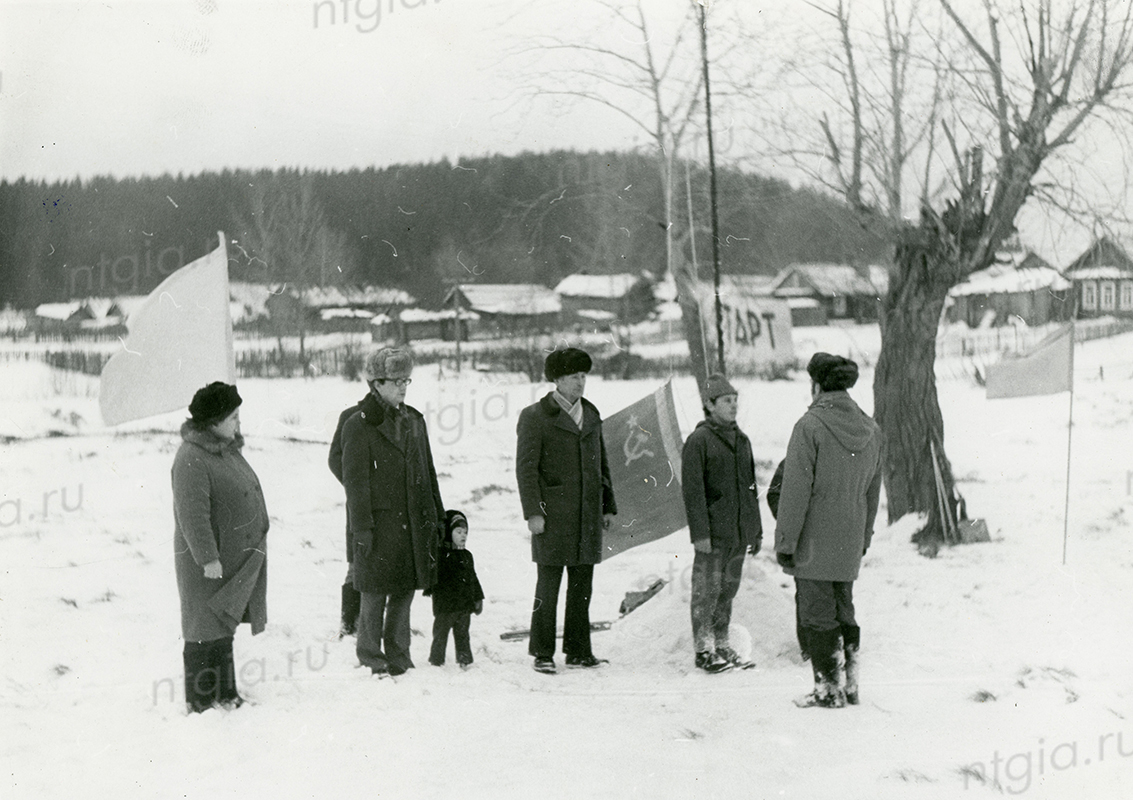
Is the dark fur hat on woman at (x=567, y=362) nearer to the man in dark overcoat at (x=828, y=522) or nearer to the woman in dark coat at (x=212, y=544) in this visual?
the man in dark overcoat at (x=828, y=522)

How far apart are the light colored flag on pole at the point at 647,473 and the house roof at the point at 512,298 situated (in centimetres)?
416

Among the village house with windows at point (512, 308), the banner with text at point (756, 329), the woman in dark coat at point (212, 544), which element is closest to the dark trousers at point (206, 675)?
the woman in dark coat at point (212, 544)

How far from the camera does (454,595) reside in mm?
5398

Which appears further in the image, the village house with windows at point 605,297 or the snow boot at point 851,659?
the village house with windows at point 605,297

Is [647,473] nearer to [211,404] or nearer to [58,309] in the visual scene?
[211,404]

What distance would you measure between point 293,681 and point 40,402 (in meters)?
6.06

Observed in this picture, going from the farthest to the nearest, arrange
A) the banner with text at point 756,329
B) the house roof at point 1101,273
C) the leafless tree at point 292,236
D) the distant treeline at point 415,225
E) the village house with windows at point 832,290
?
the village house with windows at point 832,290 → the leafless tree at point 292,236 → the house roof at point 1101,273 → the banner with text at point 756,329 → the distant treeline at point 415,225

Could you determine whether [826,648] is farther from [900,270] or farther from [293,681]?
[900,270]

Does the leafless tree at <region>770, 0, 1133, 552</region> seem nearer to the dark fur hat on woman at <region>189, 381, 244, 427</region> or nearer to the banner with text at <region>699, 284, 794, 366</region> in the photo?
the banner with text at <region>699, 284, 794, 366</region>

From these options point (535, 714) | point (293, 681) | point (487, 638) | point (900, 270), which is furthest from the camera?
point (900, 270)

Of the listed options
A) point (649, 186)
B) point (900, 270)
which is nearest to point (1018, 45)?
point (900, 270)

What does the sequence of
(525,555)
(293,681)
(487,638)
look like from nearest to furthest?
(293,681) < (487,638) < (525,555)

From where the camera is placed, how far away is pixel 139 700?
15.7 ft

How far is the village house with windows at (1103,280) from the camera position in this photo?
882 centimetres
